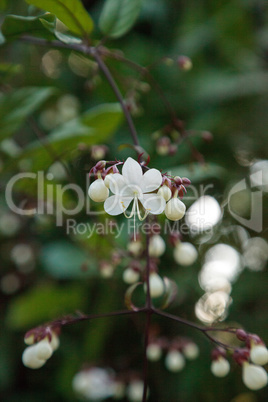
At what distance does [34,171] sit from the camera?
115 cm

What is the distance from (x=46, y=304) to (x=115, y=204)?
88 cm

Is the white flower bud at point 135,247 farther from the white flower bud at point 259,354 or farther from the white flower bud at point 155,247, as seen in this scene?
the white flower bud at point 259,354

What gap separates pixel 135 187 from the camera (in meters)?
0.60

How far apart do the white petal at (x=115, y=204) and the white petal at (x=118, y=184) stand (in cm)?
1

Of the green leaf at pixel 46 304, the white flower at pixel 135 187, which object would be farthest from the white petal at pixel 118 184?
the green leaf at pixel 46 304

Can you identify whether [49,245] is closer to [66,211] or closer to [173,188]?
[66,211]

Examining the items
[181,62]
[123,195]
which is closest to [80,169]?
[181,62]

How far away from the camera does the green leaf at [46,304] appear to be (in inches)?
53.1

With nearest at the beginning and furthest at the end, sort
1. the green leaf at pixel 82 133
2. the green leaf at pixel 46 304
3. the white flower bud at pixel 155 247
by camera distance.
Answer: the white flower bud at pixel 155 247 → the green leaf at pixel 82 133 → the green leaf at pixel 46 304

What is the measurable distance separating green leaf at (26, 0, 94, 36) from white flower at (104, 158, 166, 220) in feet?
1.31

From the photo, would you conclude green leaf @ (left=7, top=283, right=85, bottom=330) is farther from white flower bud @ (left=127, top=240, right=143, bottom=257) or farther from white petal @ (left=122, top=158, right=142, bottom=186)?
white petal @ (left=122, top=158, right=142, bottom=186)

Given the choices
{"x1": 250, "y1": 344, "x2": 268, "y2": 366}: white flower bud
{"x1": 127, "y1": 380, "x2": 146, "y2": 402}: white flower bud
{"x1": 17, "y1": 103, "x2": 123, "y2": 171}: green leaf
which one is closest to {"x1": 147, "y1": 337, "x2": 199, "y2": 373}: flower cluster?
{"x1": 127, "y1": 380, "x2": 146, "y2": 402}: white flower bud

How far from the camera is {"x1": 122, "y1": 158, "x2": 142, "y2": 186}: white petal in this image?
0.59 metres

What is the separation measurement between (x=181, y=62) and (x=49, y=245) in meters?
0.84
